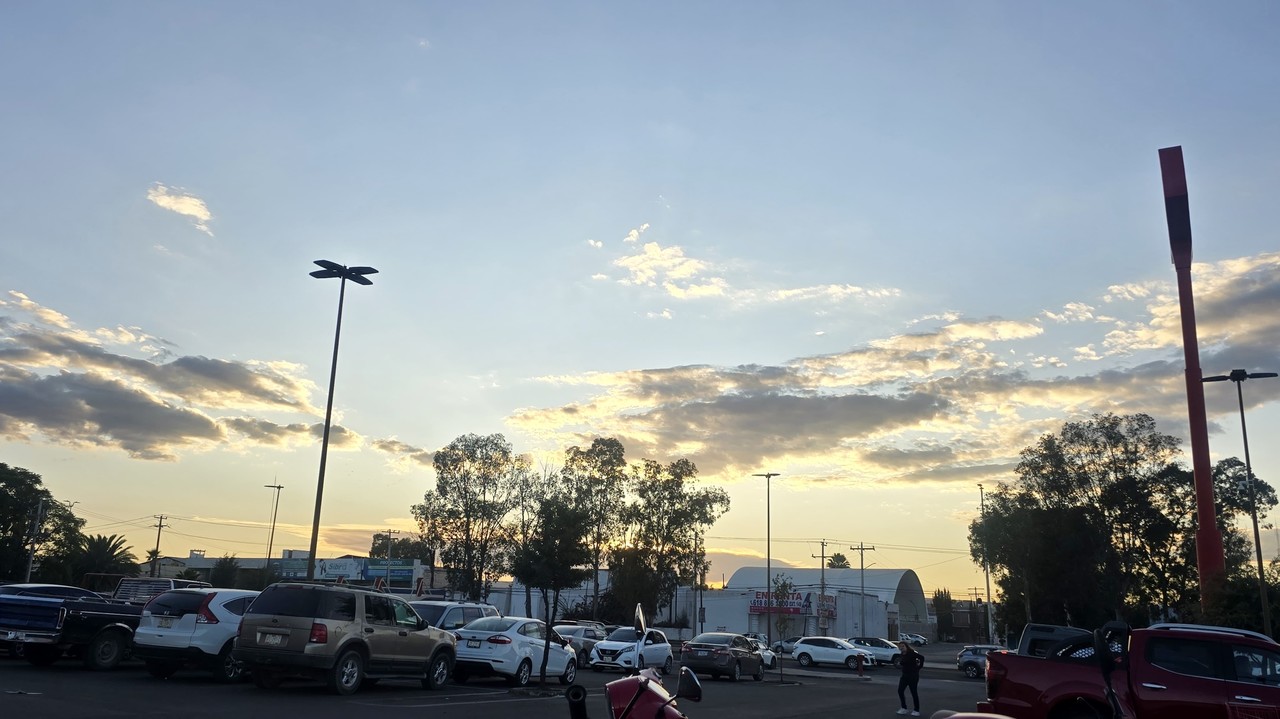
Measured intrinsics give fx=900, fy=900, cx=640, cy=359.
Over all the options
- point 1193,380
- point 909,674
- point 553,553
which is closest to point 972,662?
point 1193,380

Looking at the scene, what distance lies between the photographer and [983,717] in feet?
17.5

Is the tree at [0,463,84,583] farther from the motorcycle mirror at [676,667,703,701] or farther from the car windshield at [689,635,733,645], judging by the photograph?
the motorcycle mirror at [676,667,703,701]

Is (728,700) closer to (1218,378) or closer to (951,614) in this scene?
(1218,378)

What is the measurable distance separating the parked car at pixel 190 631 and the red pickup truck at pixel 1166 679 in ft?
43.4

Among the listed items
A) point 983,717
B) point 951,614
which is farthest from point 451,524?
point 951,614

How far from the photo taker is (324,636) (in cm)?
1530

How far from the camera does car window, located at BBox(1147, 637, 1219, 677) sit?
11.0 metres

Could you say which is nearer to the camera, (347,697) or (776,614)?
(347,697)

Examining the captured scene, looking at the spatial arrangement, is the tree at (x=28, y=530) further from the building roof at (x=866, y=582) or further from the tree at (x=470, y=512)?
the building roof at (x=866, y=582)

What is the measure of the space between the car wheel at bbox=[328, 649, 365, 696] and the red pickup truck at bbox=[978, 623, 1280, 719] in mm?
10488

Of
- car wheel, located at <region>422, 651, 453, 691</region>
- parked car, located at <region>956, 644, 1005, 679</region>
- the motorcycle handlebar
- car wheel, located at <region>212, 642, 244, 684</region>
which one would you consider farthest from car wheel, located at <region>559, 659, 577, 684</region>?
parked car, located at <region>956, 644, 1005, 679</region>

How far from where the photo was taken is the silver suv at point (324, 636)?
597 inches

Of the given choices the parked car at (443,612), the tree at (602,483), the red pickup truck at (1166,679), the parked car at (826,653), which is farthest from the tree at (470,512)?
the red pickup truck at (1166,679)

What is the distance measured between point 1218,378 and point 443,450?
38.9m
